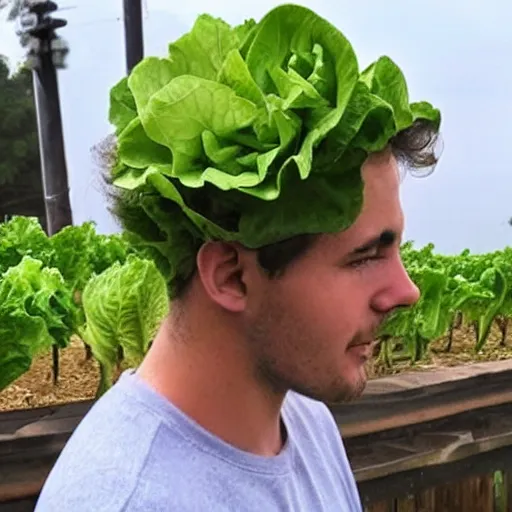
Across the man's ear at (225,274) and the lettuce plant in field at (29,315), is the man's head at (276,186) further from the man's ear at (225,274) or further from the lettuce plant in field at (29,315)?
the lettuce plant in field at (29,315)

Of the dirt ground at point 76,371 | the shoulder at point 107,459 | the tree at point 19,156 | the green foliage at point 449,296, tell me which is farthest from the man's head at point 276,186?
the tree at point 19,156

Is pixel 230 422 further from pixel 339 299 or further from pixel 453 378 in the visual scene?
pixel 453 378

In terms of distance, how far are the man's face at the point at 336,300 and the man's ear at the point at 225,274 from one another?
0.05ft

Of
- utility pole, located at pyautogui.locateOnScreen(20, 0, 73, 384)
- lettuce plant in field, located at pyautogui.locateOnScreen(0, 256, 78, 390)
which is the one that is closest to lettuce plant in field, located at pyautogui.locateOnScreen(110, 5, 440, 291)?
lettuce plant in field, located at pyautogui.locateOnScreen(0, 256, 78, 390)

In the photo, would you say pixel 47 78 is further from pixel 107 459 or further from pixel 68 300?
pixel 107 459

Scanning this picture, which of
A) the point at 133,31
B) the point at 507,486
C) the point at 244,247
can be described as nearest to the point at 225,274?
the point at 244,247

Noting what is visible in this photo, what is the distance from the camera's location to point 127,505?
0.79 m

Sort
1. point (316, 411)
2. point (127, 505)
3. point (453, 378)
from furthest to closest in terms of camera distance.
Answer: point (453, 378), point (316, 411), point (127, 505)

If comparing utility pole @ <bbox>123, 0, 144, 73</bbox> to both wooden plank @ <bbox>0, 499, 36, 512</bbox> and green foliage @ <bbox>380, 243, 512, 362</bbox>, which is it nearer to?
green foliage @ <bbox>380, 243, 512, 362</bbox>

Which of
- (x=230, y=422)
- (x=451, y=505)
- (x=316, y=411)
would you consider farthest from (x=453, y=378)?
(x=230, y=422)

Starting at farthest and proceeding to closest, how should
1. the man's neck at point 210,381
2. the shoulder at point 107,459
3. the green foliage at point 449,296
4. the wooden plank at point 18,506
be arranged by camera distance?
the green foliage at point 449,296 < the wooden plank at point 18,506 < the man's neck at point 210,381 < the shoulder at point 107,459

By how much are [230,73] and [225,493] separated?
0.38 m

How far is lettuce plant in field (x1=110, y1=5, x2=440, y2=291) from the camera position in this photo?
82 cm

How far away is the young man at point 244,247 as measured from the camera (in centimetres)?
82
